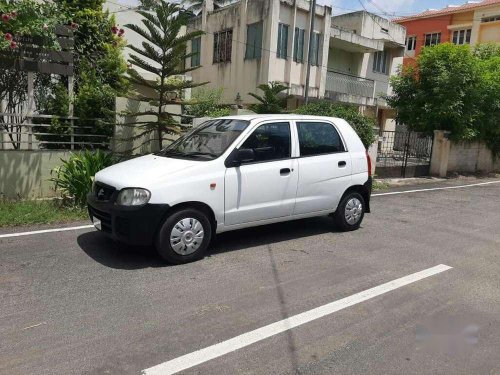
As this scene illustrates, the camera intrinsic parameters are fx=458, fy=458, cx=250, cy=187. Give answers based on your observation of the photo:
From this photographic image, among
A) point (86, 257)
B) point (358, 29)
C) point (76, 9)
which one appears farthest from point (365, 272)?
point (358, 29)

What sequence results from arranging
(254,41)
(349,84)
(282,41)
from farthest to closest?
(349,84)
(254,41)
(282,41)

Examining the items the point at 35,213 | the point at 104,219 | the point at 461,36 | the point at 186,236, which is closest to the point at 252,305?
the point at 186,236

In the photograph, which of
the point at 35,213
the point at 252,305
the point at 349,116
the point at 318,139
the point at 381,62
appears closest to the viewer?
the point at 252,305

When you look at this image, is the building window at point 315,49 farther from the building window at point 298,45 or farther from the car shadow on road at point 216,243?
the car shadow on road at point 216,243

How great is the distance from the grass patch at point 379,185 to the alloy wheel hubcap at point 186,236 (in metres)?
8.06

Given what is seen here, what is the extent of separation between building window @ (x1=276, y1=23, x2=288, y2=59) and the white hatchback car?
48.8 ft

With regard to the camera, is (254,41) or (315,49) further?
(315,49)

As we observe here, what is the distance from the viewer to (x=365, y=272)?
17.6ft

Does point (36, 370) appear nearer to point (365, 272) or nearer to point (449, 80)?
point (365, 272)

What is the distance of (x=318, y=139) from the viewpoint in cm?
670

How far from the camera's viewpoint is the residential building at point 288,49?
68.4 feet

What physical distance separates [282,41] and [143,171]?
17.2 meters

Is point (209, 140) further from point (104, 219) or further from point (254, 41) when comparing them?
point (254, 41)

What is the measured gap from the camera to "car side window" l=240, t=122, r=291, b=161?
5.96 m
